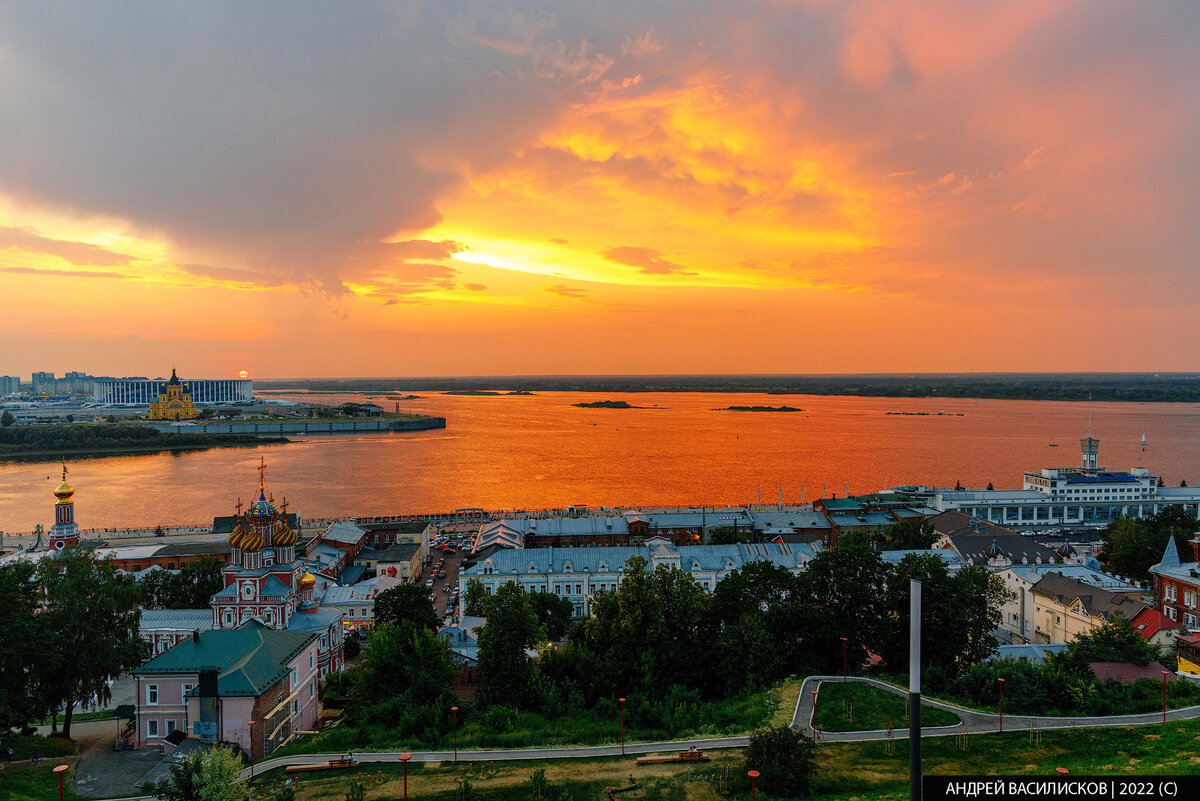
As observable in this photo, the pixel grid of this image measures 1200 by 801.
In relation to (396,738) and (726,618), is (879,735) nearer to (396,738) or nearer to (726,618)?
(726,618)

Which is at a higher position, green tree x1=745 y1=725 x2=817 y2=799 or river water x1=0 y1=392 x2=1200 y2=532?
green tree x1=745 y1=725 x2=817 y2=799

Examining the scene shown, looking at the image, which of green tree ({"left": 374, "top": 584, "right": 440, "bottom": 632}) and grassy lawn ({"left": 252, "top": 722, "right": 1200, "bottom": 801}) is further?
green tree ({"left": 374, "top": 584, "right": 440, "bottom": 632})

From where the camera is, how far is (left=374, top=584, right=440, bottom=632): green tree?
2509cm

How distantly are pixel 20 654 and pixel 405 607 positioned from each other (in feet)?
35.9

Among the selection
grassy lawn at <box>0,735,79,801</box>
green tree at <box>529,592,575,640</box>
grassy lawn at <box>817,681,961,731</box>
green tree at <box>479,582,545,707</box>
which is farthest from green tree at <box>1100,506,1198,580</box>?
grassy lawn at <box>0,735,79,801</box>

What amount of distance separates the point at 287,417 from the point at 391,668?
135 metres

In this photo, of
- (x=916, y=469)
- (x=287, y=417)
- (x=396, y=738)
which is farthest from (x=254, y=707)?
(x=287, y=417)

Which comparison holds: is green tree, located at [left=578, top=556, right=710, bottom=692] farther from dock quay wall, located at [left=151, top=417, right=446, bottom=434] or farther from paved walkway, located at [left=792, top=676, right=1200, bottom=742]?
dock quay wall, located at [left=151, top=417, right=446, bottom=434]

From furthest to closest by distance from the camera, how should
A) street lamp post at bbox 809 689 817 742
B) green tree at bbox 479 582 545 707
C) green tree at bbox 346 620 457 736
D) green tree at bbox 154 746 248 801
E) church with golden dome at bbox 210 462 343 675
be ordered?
church with golden dome at bbox 210 462 343 675 < green tree at bbox 479 582 545 707 < green tree at bbox 346 620 457 736 < street lamp post at bbox 809 689 817 742 < green tree at bbox 154 746 248 801

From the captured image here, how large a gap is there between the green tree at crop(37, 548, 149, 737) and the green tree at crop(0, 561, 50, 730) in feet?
0.94

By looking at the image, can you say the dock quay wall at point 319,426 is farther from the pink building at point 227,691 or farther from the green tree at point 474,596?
the pink building at point 227,691

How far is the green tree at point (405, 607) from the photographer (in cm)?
2509

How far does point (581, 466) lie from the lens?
7869 cm

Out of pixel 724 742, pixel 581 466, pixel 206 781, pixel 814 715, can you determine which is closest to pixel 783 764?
pixel 724 742
